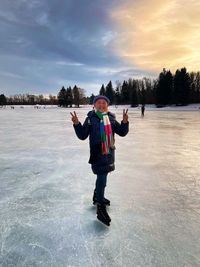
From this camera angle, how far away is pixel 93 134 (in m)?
2.66

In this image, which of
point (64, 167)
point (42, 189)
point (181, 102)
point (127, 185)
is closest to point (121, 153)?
point (64, 167)

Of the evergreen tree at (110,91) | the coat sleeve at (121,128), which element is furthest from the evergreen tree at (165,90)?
the coat sleeve at (121,128)

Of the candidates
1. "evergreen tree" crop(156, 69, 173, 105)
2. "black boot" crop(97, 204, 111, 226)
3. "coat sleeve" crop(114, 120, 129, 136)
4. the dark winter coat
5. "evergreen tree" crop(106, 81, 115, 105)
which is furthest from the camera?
"evergreen tree" crop(106, 81, 115, 105)

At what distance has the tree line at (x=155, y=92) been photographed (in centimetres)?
5556

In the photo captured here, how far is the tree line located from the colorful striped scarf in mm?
37746

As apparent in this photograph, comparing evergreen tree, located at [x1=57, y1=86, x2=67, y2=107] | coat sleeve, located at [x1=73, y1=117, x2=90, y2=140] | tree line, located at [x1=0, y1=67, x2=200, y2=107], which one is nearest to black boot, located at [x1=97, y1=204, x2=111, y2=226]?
coat sleeve, located at [x1=73, y1=117, x2=90, y2=140]

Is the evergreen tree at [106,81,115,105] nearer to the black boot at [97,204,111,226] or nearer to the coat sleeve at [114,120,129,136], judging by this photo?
the coat sleeve at [114,120,129,136]

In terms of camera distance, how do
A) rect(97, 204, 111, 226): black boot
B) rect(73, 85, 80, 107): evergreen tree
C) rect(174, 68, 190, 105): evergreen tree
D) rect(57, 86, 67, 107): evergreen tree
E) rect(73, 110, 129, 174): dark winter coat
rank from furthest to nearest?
1. rect(73, 85, 80, 107): evergreen tree
2. rect(57, 86, 67, 107): evergreen tree
3. rect(174, 68, 190, 105): evergreen tree
4. rect(73, 110, 129, 174): dark winter coat
5. rect(97, 204, 111, 226): black boot

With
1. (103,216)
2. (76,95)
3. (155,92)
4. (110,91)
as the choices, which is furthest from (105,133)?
(76,95)

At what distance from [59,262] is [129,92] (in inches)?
3213

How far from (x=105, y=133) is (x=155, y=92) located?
63934mm

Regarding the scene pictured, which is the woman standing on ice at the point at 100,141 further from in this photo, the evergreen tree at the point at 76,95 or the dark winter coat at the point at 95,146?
the evergreen tree at the point at 76,95

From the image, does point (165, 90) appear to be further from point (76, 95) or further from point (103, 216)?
point (103, 216)

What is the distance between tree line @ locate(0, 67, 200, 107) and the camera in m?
55.6
